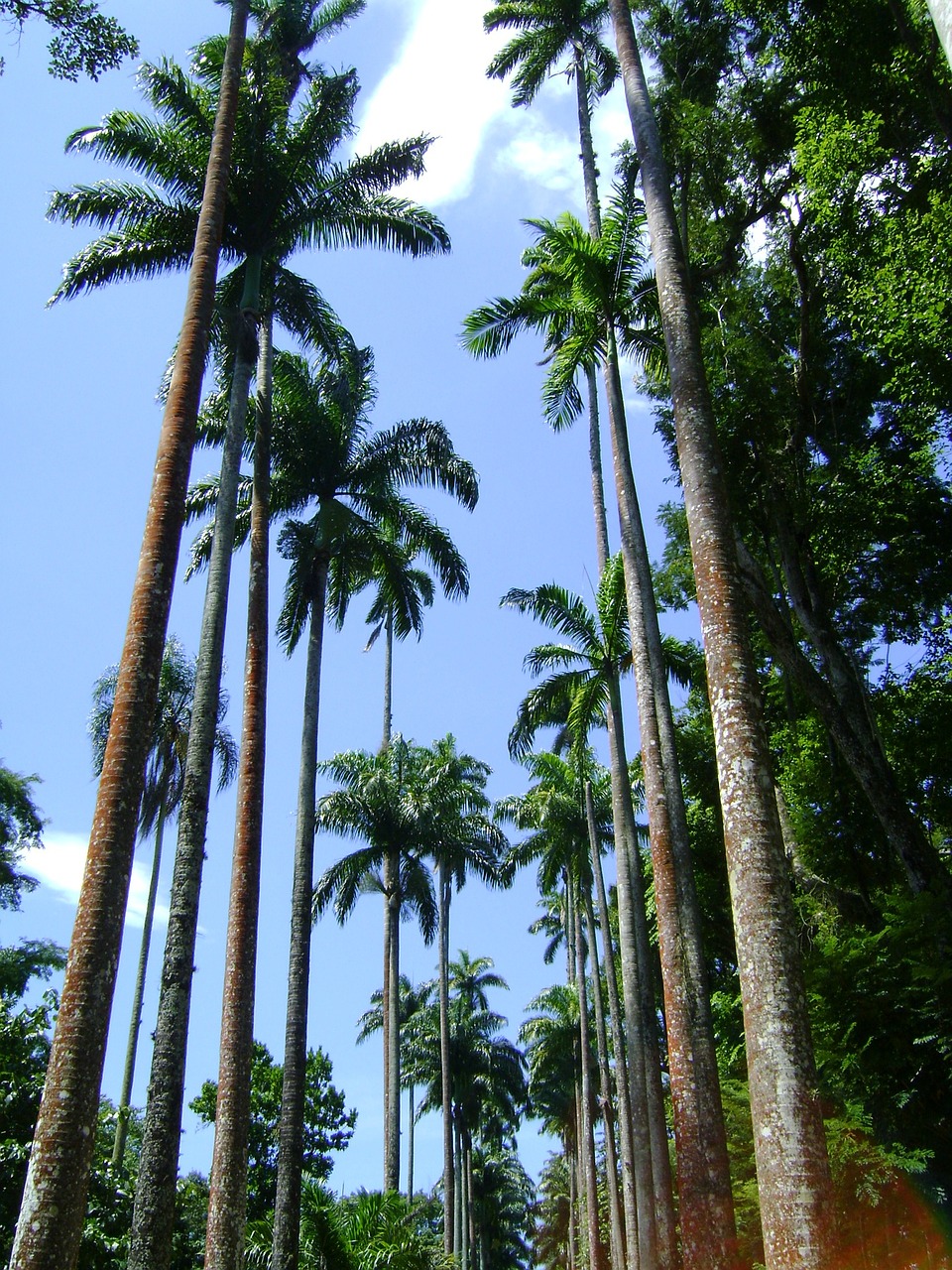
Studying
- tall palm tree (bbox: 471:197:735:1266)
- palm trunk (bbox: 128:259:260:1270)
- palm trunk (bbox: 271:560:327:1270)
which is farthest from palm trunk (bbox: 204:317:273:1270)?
tall palm tree (bbox: 471:197:735:1266)

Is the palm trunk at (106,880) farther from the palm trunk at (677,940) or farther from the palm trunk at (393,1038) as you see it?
the palm trunk at (393,1038)

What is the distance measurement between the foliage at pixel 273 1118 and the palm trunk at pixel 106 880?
23.2 metres

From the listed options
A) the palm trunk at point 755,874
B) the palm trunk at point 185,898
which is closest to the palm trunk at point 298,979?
the palm trunk at point 185,898

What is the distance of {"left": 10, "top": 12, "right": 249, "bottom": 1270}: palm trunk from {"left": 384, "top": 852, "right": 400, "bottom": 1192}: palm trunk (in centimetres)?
1955

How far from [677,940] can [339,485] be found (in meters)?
11.6

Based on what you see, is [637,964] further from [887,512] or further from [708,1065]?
[887,512]

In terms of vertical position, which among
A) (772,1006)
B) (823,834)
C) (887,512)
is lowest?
(772,1006)

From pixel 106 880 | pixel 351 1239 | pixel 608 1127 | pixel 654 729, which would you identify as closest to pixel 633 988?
pixel 654 729

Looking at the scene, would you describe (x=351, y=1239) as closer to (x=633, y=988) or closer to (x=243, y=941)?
(x=633, y=988)

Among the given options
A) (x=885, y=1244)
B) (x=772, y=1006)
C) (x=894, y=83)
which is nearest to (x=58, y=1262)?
(x=772, y=1006)

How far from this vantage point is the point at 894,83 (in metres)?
14.8

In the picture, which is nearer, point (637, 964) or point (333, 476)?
point (637, 964)

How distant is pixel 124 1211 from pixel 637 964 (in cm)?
956

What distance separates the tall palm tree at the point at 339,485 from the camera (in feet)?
63.2
